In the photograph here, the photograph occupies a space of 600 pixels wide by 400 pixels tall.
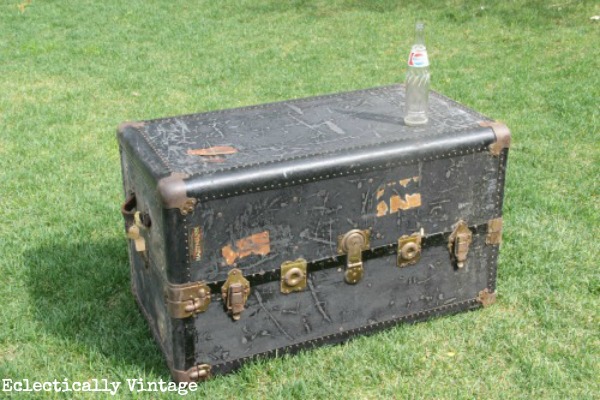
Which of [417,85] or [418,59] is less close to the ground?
[418,59]

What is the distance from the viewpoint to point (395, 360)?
3.91 metres

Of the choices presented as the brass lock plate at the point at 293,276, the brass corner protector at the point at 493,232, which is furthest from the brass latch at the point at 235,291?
the brass corner protector at the point at 493,232

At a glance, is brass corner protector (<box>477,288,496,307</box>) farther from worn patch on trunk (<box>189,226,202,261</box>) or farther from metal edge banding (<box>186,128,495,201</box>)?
worn patch on trunk (<box>189,226,202,261</box>)

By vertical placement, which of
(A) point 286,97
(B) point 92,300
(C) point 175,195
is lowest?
(B) point 92,300

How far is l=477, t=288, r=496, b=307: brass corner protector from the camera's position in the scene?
4320mm

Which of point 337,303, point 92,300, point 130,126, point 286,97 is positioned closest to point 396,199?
point 337,303

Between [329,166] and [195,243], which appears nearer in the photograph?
[195,243]

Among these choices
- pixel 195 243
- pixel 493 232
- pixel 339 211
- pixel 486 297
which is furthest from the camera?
pixel 486 297

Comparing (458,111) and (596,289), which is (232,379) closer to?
(458,111)

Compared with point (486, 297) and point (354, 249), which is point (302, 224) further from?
point (486, 297)

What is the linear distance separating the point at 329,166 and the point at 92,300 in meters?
1.64

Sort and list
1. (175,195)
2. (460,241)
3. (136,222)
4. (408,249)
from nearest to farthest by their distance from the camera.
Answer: (175,195) → (136,222) → (408,249) → (460,241)

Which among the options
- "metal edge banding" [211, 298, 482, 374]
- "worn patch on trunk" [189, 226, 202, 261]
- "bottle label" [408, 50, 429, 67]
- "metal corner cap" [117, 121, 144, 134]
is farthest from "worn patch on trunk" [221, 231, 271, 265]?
"bottle label" [408, 50, 429, 67]

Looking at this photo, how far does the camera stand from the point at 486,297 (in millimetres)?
4332
